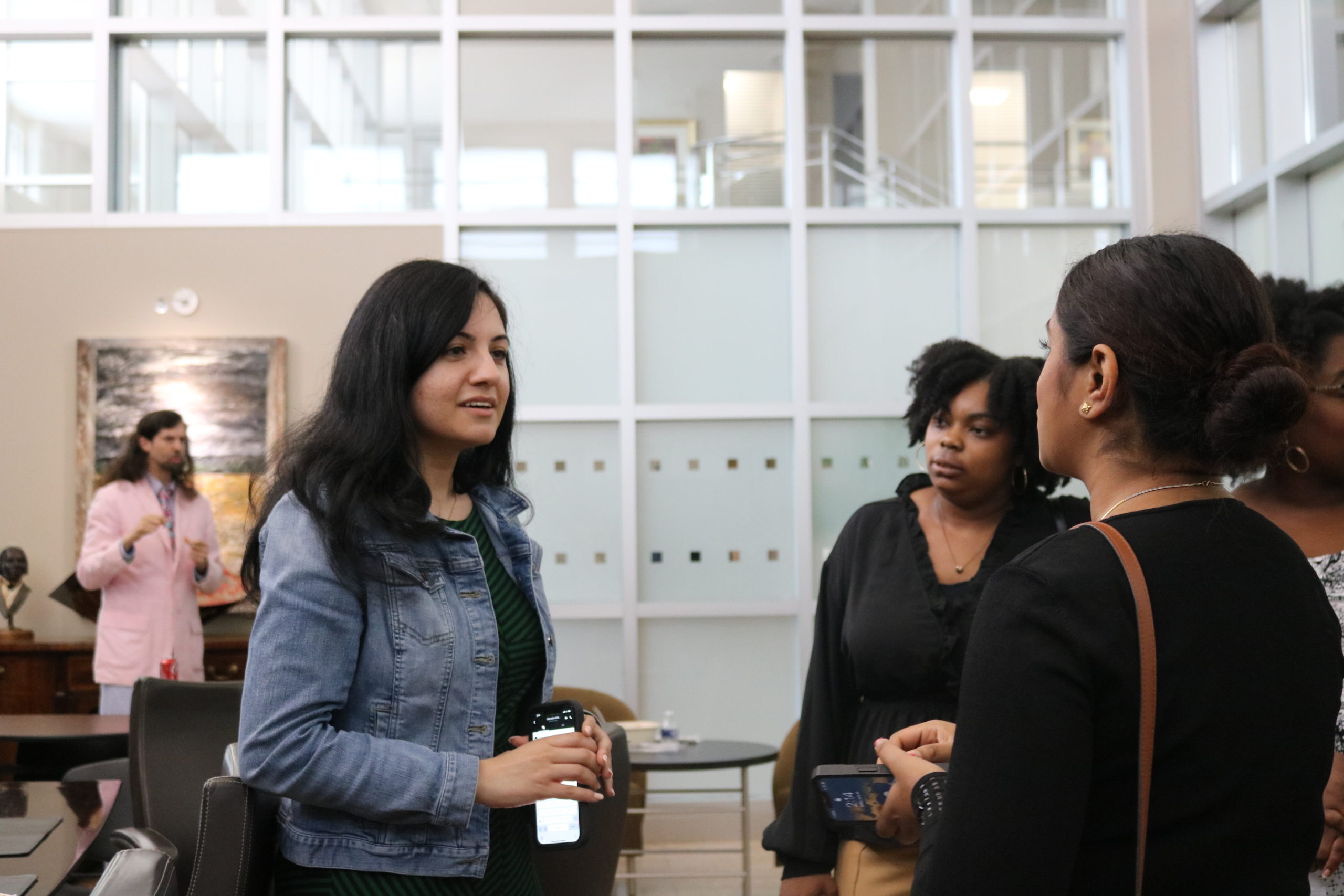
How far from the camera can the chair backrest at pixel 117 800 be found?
3557 millimetres

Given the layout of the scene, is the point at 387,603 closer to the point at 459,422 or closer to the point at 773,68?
the point at 459,422

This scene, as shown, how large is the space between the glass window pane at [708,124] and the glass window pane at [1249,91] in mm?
2329

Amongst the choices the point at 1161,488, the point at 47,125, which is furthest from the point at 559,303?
the point at 1161,488

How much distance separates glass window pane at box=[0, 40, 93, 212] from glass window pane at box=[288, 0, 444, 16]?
1.17 metres

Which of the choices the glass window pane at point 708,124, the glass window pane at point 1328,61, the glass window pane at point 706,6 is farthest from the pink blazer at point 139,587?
the glass window pane at point 1328,61

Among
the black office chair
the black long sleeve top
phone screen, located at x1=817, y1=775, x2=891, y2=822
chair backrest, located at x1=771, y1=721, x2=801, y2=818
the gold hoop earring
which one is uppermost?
the gold hoop earring

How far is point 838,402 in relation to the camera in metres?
6.32

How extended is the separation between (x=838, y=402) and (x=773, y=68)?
6.23 ft

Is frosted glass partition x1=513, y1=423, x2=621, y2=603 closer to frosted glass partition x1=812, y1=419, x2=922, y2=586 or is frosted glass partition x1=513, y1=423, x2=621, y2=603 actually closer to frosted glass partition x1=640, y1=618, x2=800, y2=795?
frosted glass partition x1=640, y1=618, x2=800, y2=795

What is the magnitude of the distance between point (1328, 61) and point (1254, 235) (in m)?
1.00

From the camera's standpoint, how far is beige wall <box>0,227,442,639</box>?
6.13 m

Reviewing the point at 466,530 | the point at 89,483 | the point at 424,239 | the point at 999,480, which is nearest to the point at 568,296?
the point at 424,239

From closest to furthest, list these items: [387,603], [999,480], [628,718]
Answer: [387,603], [999,480], [628,718]

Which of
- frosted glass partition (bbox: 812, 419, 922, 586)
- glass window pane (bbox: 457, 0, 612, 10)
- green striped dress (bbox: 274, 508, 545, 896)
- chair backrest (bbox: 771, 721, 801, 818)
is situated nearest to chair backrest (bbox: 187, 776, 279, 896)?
green striped dress (bbox: 274, 508, 545, 896)
